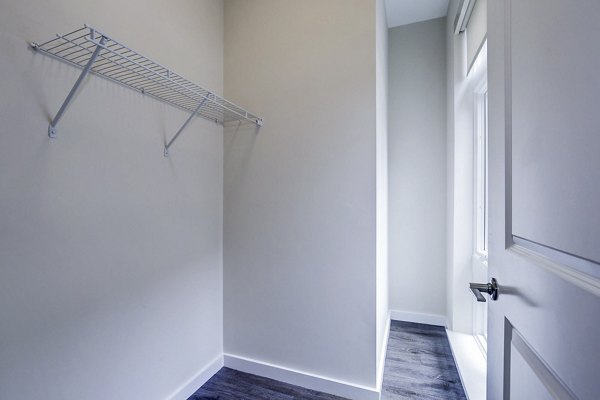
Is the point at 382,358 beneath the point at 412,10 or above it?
beneath

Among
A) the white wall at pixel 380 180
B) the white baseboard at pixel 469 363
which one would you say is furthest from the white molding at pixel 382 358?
the white baseboard at pixel 469 363

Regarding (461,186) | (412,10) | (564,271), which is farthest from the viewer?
(412,10)

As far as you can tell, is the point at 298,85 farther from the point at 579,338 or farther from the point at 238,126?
the point at 579,338

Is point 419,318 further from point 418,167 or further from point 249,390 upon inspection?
point 249,390

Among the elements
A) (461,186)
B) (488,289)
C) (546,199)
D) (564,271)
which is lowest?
(488,289)

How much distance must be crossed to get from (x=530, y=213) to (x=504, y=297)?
0.25 metres

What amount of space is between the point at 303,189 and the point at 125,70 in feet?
3.46

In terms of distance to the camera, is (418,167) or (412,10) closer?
(412,10)

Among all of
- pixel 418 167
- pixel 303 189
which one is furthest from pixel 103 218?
pixel 418 167

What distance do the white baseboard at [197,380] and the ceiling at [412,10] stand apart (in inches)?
120

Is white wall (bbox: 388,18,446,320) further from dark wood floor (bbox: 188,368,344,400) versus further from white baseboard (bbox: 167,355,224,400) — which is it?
white baseboard (bbox: 167,355,224,400)

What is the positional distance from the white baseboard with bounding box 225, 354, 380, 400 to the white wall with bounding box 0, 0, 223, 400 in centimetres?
25

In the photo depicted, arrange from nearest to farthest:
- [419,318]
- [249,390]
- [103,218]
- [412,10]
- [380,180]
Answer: [103,218]
[249,390]
[380,180]
[412,10]
[419,318]

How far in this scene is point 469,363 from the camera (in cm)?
179
